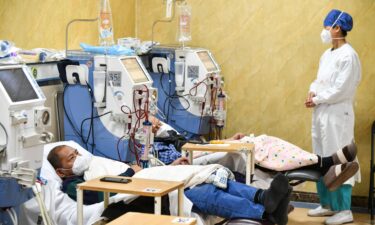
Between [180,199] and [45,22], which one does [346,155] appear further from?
[45,22]

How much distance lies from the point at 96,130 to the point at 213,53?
2132 mm

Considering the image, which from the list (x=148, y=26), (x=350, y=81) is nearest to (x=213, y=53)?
(x=148, y=26)

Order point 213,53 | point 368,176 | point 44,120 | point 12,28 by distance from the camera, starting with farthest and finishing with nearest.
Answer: point 213,53
point 368,176
point 12,28
point 44,120

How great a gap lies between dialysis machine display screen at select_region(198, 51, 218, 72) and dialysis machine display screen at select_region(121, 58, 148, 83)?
1.17 metres

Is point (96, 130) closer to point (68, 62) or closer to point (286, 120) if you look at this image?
point (68, 62)

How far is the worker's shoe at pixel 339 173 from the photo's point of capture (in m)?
4.32

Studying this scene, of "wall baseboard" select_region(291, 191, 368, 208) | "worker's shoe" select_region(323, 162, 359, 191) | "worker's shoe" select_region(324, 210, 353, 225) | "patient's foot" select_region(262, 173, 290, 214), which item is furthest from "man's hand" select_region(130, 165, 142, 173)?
"wall baseboard" select_region(291, 191, 368, 208)

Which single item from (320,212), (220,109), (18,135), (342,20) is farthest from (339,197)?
(18,135)

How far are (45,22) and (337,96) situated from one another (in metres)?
2.56

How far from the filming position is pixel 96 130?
441 centimetres

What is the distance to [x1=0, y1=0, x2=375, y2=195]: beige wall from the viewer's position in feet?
18.7

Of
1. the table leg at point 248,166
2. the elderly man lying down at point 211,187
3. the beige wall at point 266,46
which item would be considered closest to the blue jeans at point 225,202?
the elderly man lying down at point 211,187

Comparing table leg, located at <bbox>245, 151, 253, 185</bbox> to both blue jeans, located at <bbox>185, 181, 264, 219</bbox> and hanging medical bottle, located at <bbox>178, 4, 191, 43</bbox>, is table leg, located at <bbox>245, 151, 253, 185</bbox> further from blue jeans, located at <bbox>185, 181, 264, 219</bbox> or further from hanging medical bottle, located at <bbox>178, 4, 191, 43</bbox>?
hanging medical bottle, located at <bbox>178, 4, 191, 43</bbox>

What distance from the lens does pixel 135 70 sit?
14.2ft
